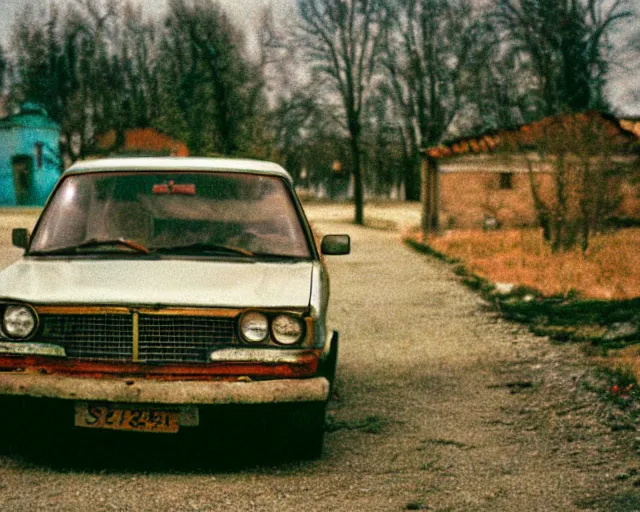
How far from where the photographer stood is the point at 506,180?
30.5 metres

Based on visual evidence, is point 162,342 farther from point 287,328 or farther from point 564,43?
point 564,43

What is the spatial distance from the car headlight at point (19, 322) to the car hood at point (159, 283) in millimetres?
78

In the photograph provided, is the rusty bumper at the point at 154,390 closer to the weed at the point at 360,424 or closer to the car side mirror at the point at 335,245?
the weed at the point at 360,424

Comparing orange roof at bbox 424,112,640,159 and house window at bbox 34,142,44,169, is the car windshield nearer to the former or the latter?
orange roof at bbox 424,112,640,159

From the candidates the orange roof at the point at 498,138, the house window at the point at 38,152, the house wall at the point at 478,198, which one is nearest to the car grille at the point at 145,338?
the orange roof at the point at 498,138

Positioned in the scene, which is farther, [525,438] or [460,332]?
[460,332]

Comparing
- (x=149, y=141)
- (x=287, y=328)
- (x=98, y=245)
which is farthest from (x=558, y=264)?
(x=149, y=141)

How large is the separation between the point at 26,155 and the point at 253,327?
45.7m

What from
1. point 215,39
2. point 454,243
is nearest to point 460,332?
point 454,243

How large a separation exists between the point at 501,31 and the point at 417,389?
115 ft

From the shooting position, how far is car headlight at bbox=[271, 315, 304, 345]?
4469 mm

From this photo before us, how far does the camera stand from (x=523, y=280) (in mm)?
13453

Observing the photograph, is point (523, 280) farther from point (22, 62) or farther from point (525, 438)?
point (22, 62)

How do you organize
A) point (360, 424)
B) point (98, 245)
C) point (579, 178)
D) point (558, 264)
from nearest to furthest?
point (98, 245) < point (360, 424) < point (558, 264) < point (579, 178)
